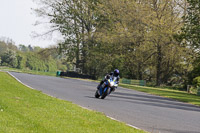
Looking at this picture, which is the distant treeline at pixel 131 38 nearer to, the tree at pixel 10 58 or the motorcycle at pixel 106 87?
the motorcycle at pixel 106 87

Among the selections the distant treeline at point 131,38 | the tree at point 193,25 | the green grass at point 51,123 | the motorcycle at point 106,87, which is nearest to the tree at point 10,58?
the distant treeline at point 131,38

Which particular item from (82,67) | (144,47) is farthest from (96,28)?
(144,47)

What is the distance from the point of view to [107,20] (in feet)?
211

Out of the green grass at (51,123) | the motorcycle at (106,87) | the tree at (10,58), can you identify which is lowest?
the green grass at (51,123)

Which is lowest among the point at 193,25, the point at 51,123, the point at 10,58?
the point at 51,123

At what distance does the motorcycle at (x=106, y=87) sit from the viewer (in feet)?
67.4

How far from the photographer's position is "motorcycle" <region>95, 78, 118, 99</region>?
20.5 m

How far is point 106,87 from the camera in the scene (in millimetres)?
20875

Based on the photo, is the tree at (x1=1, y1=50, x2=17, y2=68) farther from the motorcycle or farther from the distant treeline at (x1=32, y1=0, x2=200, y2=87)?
the motorcycle

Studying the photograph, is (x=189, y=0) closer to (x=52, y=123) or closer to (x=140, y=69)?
(x=140, y=69)

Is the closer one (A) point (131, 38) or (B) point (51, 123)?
(B) point (51, 123)

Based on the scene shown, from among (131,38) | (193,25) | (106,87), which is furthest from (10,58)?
(106,87)

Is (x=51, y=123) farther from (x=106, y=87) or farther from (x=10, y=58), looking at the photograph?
(x=10, y=58)

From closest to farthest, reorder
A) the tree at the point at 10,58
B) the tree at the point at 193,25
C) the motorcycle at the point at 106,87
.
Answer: the motorcycle at the point at 106,87, the tree at the point at 193,25, the tree at the point at 10,58
